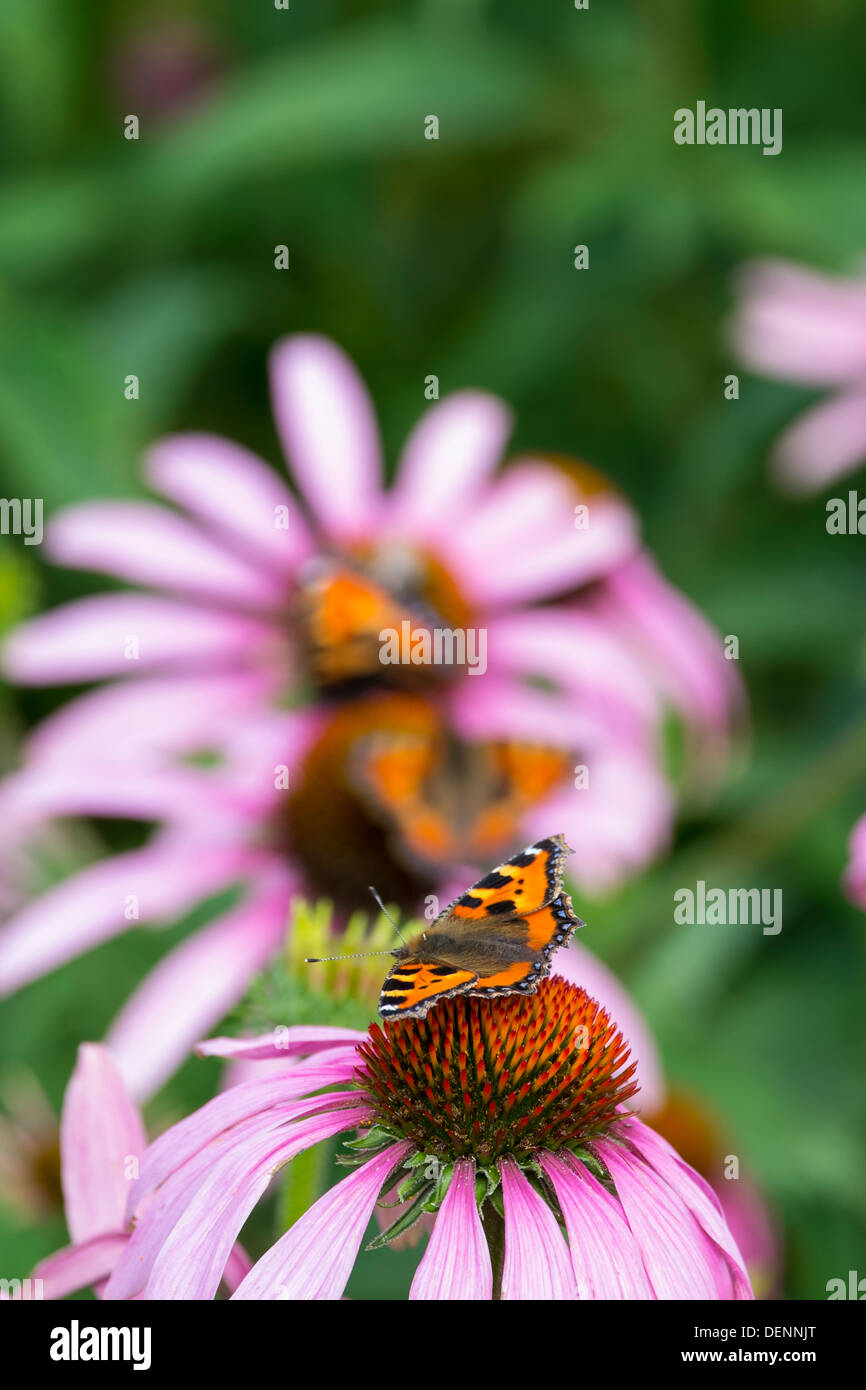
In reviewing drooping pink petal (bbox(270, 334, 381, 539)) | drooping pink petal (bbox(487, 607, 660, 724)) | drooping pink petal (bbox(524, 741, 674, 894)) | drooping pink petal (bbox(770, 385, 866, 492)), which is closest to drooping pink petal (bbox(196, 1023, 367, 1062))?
drooping pink petal (bbox(524, 741, 674, 894))

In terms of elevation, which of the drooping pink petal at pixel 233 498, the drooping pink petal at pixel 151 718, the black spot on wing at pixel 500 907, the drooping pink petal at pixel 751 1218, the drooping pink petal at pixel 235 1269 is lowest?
the drooping pink petal at pixel 751 1218

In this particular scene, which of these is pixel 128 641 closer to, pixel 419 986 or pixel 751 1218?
pixel 751 1218

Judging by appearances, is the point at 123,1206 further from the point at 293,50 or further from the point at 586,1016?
the point at 293,50

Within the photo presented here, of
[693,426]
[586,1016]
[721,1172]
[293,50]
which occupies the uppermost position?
[293,50]

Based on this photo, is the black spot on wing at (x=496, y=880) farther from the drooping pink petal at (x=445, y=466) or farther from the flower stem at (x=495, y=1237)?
the drooping pink petal at (x=445, y=466)

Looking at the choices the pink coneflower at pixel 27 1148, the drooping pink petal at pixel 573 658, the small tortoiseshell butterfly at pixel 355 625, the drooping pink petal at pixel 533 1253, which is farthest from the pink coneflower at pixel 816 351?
the drooping pink petal at pixel 533 1253

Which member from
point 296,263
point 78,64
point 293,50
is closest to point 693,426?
point 296,263

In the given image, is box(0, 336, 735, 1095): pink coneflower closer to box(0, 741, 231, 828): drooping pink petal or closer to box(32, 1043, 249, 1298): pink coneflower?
box(0, 741, 231, 828): drooping pink petal

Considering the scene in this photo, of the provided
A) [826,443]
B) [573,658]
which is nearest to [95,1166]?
[573,658]
